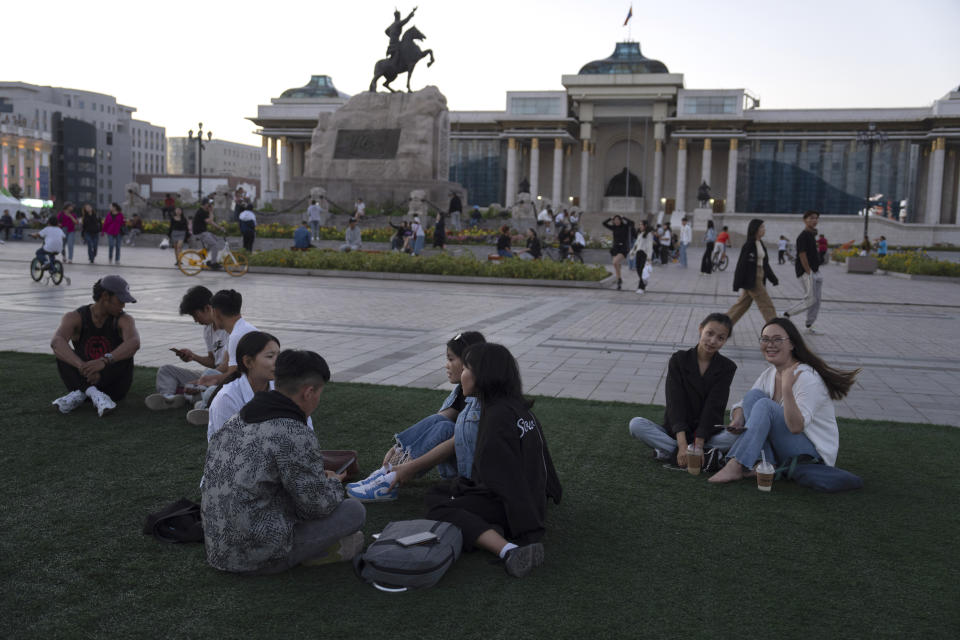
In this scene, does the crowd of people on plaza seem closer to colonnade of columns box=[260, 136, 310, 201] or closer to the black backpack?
the black backpack

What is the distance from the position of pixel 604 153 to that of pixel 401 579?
7107cm

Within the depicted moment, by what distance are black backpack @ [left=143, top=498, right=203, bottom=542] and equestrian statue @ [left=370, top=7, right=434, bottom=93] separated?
2848 cm

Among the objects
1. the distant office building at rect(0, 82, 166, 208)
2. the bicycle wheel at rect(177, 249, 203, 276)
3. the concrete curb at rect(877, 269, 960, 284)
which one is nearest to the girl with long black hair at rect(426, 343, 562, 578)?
the bicycle wheel at rect(177, 249, 203, 276)

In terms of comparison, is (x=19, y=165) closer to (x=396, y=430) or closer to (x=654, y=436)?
(x=396, y=430)

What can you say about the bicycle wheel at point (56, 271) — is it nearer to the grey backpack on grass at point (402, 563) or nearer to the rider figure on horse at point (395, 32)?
the grey backpack on grass at point (402, 563)

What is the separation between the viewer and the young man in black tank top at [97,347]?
613 cm

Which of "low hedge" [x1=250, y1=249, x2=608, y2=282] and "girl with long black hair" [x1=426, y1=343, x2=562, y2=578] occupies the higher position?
"low hedge" [x1=250, y1=249, x2=608, y2=282]

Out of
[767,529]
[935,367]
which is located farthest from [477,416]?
[935,367]

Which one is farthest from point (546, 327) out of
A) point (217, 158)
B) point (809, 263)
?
point (217, 158)

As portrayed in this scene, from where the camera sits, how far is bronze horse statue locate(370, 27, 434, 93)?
30594mm

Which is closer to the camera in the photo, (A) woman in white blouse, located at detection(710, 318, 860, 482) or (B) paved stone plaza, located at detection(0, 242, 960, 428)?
(A) woman in white blouse, located at detection(710, 318, 860, 482)

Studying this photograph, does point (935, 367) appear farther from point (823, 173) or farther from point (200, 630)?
point (823, 173)

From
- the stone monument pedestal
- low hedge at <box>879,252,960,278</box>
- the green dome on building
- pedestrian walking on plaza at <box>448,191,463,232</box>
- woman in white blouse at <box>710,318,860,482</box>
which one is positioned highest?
the green dome on building

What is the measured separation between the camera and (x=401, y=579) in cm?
356
